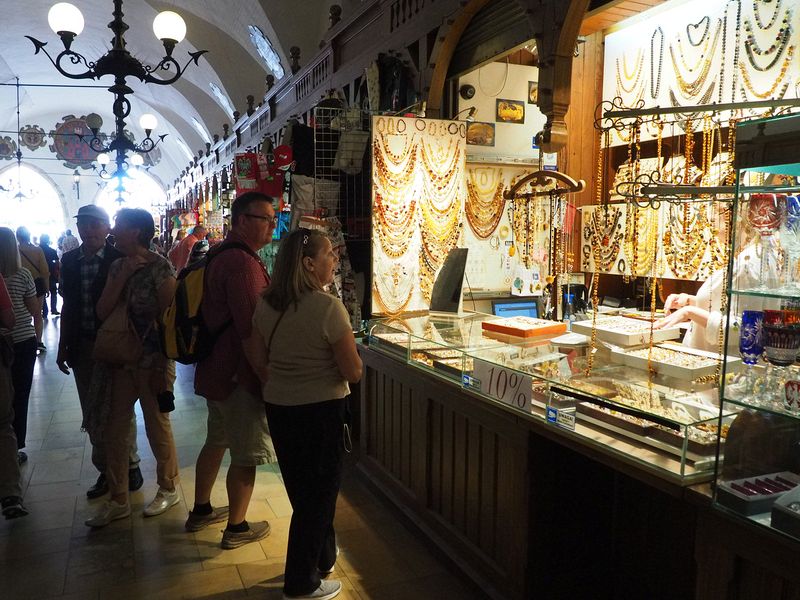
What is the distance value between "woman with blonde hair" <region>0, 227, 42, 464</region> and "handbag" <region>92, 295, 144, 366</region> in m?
0.92

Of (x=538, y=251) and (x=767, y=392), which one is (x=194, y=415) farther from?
(x=767, y=392)

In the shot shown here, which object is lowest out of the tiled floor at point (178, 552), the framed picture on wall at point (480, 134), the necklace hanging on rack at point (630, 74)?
the tiled floor at point (178, 552)

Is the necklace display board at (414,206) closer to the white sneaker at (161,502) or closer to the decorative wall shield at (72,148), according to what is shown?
the white sneaker at (161,502)

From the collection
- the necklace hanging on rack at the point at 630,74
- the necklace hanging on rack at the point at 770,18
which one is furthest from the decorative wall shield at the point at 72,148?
the necklace hanging on rack at the point at 770,18

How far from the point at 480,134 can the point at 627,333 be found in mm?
2854

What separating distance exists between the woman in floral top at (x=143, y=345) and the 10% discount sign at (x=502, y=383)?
68.1 inches

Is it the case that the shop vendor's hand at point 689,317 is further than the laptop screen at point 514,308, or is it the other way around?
the laptop screen at point 514,308

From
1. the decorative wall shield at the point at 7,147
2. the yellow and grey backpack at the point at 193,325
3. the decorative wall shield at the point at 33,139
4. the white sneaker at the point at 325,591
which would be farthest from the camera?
the decorative wall shield at the point at 33,139

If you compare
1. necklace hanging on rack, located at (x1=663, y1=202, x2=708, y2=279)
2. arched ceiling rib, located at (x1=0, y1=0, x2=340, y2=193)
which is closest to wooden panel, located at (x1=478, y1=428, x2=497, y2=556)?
necklace hanging on rack, located at (x1=663, y1=202, x2=708, y2=279)

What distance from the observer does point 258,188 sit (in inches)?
224

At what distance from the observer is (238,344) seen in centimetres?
303


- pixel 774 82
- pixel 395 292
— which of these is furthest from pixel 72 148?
pixel 774 82

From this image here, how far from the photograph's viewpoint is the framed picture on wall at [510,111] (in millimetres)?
5355

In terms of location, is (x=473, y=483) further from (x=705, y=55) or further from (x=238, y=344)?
(x=705, y=55)
